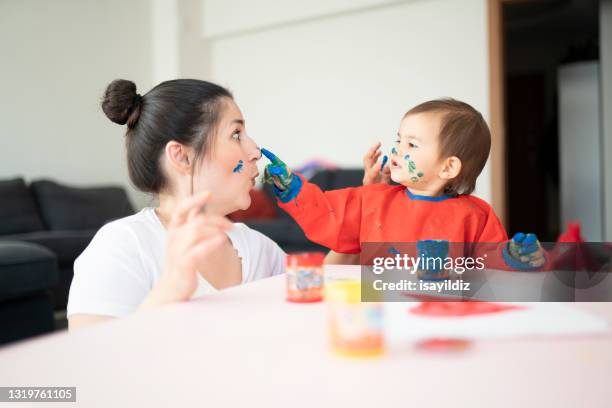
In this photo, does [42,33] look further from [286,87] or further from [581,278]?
[581,278]

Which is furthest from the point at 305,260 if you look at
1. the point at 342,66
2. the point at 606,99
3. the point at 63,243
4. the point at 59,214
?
the point at 606,99

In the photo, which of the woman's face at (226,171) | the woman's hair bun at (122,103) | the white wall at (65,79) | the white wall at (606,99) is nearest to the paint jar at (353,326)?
the woman's face at (226,171)

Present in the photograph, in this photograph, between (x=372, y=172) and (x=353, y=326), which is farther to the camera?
(x=372, y=172)

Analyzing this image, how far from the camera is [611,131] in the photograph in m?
4.79

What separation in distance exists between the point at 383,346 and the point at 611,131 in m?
4.88

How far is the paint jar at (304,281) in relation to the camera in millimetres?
857

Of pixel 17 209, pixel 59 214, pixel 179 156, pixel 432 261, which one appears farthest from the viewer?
pixel 59 214

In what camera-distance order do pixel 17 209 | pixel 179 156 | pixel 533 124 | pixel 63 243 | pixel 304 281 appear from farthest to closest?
pixel 533 124 → pixel 17 209 → pixel 63 243 → pixel 179 156 → pixel 304 281

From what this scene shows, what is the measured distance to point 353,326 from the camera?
606 mm

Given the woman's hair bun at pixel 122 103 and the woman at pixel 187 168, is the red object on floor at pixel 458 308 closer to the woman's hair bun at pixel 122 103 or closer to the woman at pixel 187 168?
the woman at pixel 187 168

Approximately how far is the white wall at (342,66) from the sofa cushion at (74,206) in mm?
1502

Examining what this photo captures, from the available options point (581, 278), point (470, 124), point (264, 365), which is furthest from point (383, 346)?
point (470, 124)

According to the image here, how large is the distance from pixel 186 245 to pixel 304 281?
0.18m

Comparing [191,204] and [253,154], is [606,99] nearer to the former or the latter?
[253,154]
